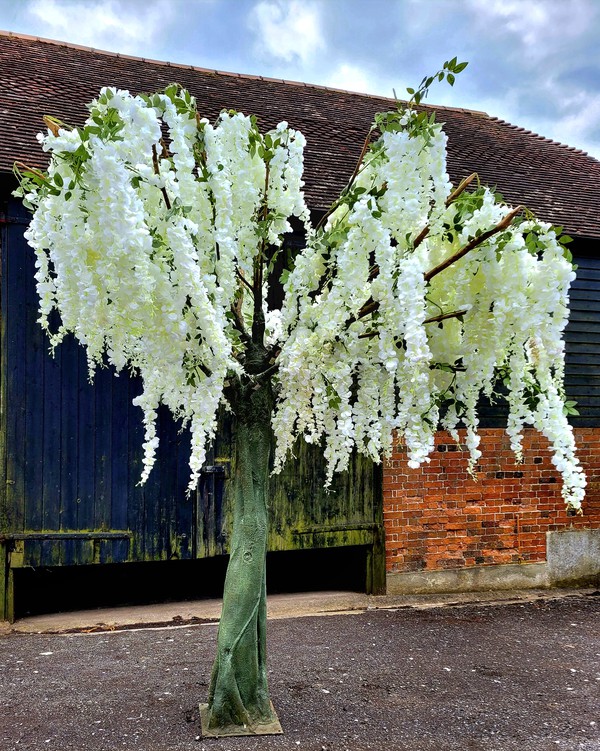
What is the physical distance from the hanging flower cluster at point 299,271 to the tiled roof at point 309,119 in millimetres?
3401

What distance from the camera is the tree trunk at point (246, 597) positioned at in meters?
3.70

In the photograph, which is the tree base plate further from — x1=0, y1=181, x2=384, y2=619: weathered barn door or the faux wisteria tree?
x1=0, y1=181, x2=384, y2=619: weathered barn door

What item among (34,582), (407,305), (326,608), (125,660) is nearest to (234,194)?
(407,305)

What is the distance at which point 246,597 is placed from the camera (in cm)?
375

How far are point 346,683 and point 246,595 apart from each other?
145cm

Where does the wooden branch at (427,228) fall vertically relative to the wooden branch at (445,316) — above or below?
above

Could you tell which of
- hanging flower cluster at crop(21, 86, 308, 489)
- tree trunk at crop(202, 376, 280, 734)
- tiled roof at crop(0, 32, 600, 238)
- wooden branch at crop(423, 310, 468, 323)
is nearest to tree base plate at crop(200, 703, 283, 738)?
tree trunk at crop(202, 376, 280, 734)

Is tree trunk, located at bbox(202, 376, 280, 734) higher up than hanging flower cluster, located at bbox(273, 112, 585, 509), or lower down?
lower down

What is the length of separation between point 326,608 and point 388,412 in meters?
4.08

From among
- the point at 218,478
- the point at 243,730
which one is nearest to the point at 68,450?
the point at 218,478

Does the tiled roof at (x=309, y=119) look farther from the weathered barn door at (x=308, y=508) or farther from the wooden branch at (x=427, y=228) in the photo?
the wooden branch at (x=427, y=228)

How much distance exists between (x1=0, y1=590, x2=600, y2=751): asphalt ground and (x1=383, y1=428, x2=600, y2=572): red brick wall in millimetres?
785

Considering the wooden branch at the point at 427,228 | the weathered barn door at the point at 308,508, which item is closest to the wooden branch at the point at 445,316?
the wooden branch at the point at 427,228

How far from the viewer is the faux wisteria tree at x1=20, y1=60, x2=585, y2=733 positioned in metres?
3.09
